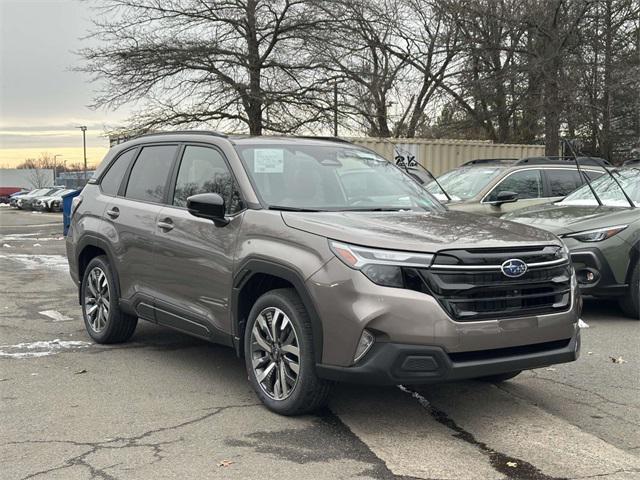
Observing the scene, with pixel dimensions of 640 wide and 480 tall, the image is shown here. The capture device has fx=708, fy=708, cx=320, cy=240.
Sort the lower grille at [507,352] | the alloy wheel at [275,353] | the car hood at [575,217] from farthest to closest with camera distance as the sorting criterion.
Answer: the car hood at [575,217]
the alloy wheel at [275,353]
the lower grille at [507,352]

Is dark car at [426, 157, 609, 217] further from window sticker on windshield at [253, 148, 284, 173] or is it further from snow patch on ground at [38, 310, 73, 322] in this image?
snow patch on ground at [38, 310, 73, 322]

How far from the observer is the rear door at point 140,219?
5.61m

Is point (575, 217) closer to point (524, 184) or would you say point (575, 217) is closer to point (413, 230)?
point (524, 184)

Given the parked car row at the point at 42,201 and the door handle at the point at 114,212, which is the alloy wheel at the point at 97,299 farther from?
the parked car row at the point at 42,201

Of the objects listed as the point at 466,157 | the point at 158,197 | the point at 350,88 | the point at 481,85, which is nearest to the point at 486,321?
the point at 158,197

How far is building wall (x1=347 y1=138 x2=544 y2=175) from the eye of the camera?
1675 centimetres

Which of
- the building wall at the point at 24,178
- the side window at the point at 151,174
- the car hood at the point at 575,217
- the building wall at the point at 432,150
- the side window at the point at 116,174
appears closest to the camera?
the side window at the point at 151,174

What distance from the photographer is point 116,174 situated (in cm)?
649

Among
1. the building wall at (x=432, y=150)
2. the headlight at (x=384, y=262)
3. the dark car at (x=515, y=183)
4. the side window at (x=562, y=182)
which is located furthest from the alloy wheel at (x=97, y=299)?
the building wall at (x=432, y=150)

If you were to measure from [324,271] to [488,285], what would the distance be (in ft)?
3.03

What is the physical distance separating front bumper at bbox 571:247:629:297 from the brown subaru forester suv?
248 cm

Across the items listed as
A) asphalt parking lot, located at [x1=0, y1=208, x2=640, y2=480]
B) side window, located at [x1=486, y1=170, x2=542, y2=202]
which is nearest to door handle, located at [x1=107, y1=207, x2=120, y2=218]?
asphalt parking lot, located at [x1=0, y1=208, x2=640, y2=480]

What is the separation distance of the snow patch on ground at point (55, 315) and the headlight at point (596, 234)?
5.41m

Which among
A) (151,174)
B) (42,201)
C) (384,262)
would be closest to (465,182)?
(151,174)
